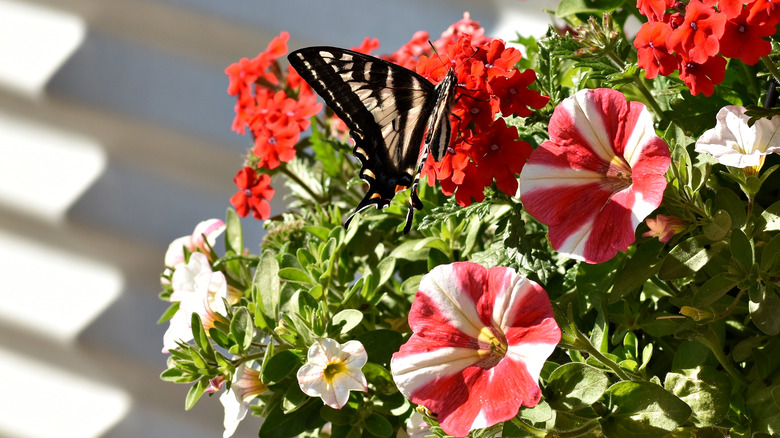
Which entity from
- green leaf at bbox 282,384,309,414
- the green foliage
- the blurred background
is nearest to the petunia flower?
the green foliage

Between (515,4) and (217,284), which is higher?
(515,4)

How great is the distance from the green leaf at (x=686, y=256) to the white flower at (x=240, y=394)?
1.60 ft

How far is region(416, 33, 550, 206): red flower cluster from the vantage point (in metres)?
0.79

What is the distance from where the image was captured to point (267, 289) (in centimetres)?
101

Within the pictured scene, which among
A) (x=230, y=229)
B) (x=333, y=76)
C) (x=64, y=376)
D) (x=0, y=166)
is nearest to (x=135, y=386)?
(x=64, y=376)

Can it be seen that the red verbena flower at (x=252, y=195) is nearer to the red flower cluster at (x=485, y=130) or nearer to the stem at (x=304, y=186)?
the stem at (x=304, y=186)

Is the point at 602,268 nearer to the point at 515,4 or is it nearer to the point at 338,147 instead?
the point at 338,147

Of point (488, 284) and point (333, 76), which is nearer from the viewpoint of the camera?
point (488, 284)

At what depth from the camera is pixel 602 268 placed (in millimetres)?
897

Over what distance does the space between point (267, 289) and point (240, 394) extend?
0.15 m

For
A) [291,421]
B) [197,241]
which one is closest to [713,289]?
[291,421]

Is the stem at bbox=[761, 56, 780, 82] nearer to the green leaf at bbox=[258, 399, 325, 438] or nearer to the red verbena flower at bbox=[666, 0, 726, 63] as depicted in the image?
the red verbena flower at bbox=[666, 0, 726, 63]

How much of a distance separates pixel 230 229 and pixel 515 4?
894 millimetres

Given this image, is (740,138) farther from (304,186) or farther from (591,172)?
(304,186)
